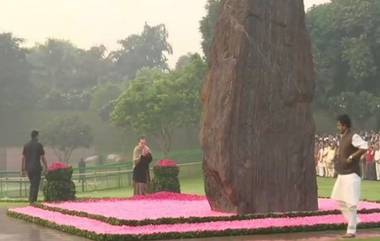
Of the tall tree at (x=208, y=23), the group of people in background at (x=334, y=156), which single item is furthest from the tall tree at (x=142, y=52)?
the group of people in background at (x=334, y=156)

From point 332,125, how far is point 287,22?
45731mm

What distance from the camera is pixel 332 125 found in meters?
60.6

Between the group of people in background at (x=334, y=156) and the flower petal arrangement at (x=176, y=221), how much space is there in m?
14.3

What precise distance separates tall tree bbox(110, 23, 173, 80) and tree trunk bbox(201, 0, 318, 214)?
89.9 metres

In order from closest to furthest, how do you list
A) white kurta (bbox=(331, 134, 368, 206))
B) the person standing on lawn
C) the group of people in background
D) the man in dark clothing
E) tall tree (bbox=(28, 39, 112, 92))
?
white kurta (bbox=(331, 134, 368, 206))
the man in dark clothing
the person standing on lawn
the group of people in background
tall tree (bbox=(28, 39, 112, 92))

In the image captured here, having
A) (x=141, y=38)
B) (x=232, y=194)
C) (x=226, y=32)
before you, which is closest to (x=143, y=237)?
(x=232, y=194)

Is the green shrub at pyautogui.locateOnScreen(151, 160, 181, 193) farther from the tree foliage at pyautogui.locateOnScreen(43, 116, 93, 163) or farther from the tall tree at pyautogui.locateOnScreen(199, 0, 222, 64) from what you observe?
the tree foliage at pyautogui.locateOnScreen(43, 116, 93, 163)

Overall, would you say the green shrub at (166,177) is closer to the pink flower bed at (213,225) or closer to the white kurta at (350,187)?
the pink flower bed at (213,225)

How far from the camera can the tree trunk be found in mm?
15203

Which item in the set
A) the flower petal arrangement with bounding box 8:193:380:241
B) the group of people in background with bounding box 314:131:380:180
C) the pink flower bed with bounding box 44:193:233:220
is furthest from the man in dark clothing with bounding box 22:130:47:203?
the group of people in background with bounding box 314:131:380:180

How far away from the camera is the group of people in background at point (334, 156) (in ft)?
104

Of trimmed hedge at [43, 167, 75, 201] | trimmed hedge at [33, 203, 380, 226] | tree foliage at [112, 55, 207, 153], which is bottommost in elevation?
trimmed hedge at [33, 203, 380, 226]

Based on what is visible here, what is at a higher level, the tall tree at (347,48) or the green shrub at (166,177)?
the tall tree at (347,48)

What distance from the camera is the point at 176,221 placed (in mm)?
14266
